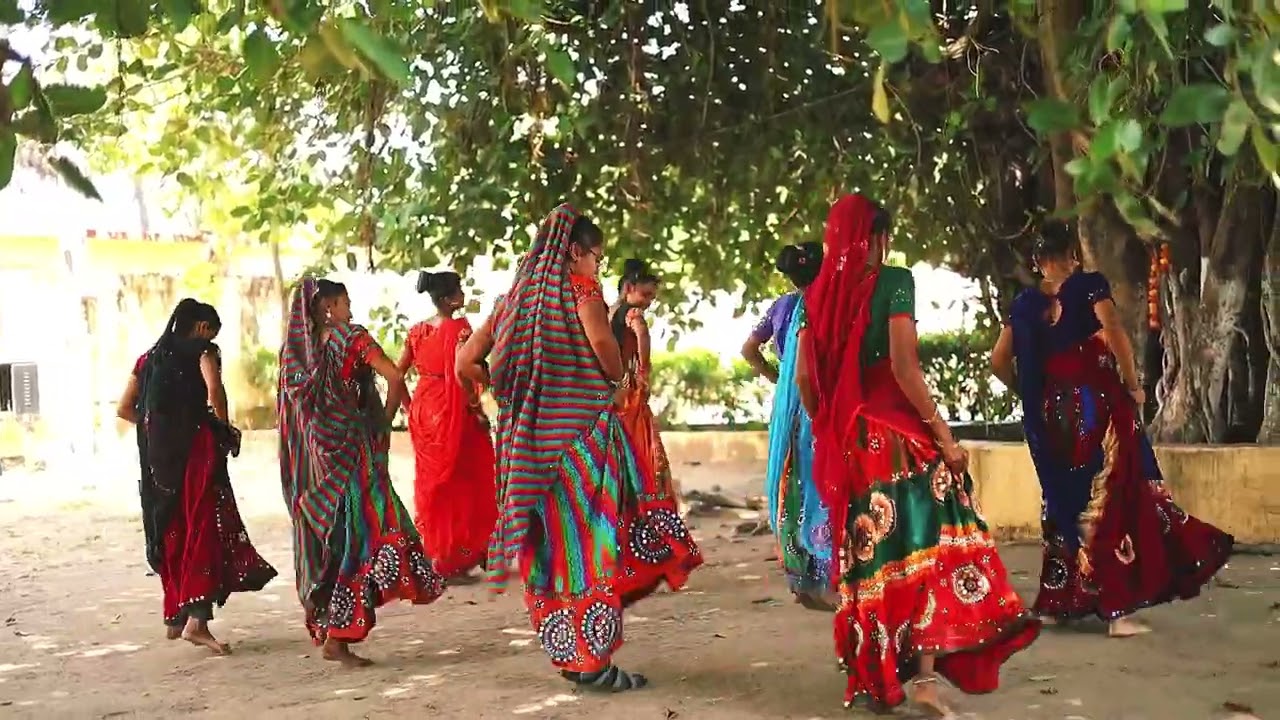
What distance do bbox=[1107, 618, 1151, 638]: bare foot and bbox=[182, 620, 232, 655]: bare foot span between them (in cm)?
393

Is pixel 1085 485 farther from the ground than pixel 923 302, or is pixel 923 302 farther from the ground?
pixel 923 302

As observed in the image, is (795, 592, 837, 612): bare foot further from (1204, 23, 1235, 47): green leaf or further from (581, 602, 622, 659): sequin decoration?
(1204, 23, 1235, 47): green leaf

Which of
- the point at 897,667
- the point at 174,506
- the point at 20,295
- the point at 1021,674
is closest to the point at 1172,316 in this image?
the point at 1021,674

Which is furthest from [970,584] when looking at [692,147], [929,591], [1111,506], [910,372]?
[692,147]

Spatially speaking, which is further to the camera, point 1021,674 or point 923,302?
point 923,302

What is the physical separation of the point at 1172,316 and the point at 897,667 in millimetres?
5130

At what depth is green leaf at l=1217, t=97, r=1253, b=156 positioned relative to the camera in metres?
2.56

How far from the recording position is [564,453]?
5.32 m

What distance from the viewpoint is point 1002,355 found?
592cm

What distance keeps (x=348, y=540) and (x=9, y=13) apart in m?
3.87

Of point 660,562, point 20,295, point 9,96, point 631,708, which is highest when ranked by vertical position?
point 20,295

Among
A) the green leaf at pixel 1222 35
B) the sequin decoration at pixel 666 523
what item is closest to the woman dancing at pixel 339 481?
the sequin decoration at pixel 666 523

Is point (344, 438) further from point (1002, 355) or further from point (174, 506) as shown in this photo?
point (1002, 355)

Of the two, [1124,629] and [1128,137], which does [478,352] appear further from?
[1128,137]
